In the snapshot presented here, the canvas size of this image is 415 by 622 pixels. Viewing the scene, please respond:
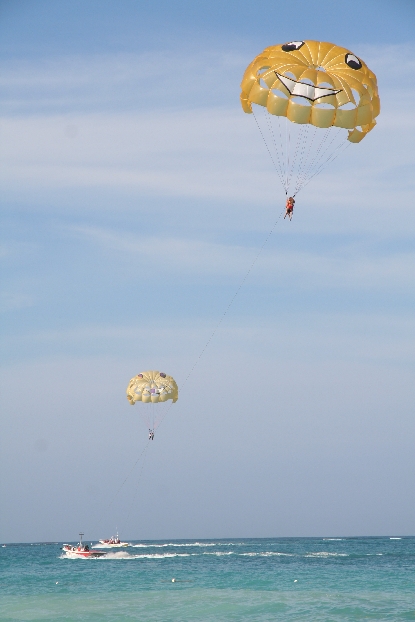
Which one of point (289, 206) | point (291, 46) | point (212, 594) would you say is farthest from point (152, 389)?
point (291, 46)

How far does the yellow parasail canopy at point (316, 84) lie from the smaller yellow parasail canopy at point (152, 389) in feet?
63.2

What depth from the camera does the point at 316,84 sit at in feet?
61.8

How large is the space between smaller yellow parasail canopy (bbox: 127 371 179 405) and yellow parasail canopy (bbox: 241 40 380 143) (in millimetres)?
19262

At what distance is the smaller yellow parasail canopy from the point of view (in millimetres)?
36844

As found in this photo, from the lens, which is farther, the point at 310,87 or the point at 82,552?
the point at 82,552

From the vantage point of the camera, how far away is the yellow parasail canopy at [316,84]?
18828mm

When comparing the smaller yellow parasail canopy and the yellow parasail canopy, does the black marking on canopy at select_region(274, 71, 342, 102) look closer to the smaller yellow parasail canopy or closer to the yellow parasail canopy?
the yellow parasail canopy

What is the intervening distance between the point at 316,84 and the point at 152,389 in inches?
816

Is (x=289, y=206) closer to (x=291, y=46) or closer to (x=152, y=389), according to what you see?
(x=291, y=46)

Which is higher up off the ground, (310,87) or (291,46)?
(291,46)

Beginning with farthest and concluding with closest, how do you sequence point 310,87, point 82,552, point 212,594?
point 82,552 < point 212,594 < point 310,87

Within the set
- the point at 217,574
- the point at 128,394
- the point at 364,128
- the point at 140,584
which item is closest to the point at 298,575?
the point at 217,574

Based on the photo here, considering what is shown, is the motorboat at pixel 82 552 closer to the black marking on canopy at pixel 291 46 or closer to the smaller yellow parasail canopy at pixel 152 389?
the smaller yellow parasail canopy at pixel 152 389

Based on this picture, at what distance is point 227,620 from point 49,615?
554 cm
